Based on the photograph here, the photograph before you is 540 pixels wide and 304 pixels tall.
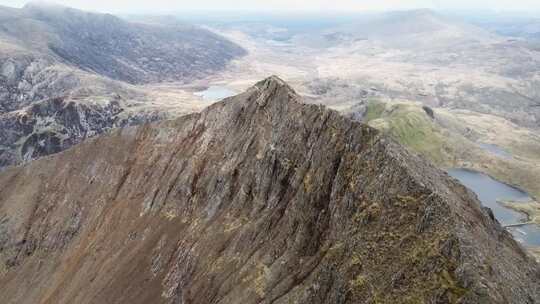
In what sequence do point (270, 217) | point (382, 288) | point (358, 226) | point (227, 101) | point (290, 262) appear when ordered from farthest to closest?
point (227, 101), point (270, 217), point (290, 262), point (358, 226), point (382, 288)

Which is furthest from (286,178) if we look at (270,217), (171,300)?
(171,300)

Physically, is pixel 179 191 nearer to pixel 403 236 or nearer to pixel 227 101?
pixel 227 101

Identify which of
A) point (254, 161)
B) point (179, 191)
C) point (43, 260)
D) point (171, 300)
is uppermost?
point (254, 161)

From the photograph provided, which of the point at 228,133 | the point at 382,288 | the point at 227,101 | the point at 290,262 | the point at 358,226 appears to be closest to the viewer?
the point at 382,288

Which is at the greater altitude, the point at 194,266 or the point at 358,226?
the point at 358,226

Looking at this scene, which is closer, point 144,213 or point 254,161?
point 254,161

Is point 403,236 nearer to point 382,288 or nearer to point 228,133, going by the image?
point 382,288
